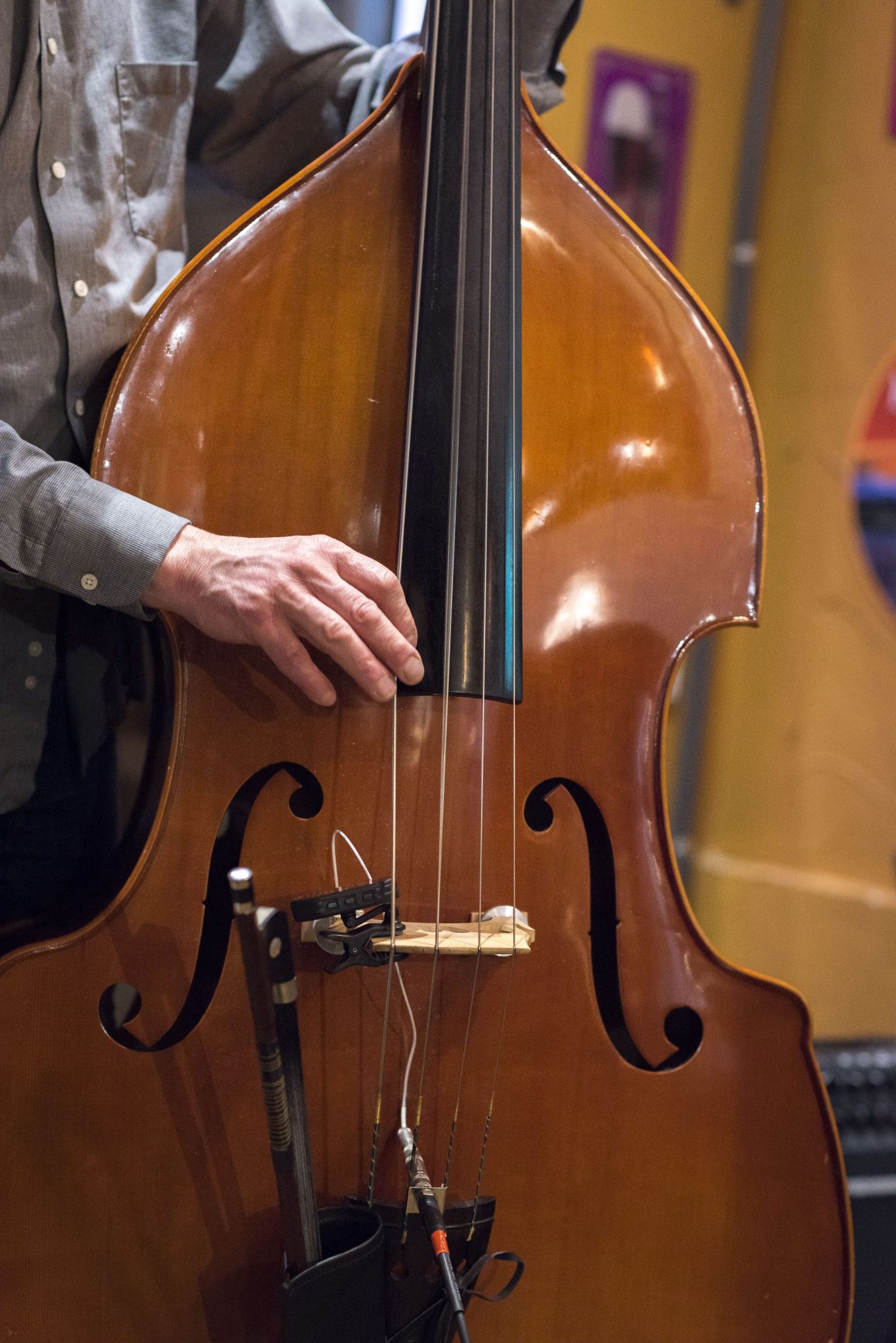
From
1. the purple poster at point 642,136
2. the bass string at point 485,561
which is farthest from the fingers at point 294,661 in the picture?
the purple poster at point 642,136

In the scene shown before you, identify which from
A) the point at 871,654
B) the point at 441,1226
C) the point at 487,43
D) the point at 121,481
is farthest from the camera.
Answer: the point at 871,654

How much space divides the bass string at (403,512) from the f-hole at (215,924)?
60 millimetres

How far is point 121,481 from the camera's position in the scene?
2.39 feet

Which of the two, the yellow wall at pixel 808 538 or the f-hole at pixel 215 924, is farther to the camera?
the yellow wall at pixel 808 538

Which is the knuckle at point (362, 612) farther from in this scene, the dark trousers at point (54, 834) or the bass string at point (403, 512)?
the dark trousers at point (54, 834)

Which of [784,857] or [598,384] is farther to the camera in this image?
[784,857]

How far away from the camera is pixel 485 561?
2.44 feet

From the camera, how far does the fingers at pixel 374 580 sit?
695mm

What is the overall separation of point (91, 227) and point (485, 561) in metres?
0.45

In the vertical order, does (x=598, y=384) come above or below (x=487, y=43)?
below

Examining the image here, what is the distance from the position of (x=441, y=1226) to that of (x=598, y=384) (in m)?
0.62

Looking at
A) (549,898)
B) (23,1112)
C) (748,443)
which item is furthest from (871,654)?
(23,1112)

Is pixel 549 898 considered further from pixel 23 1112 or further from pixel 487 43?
pixel 487 43

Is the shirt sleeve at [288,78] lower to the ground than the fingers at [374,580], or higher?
higher
